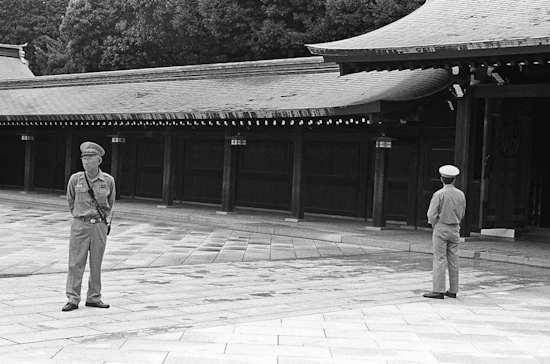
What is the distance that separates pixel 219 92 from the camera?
74.4ft

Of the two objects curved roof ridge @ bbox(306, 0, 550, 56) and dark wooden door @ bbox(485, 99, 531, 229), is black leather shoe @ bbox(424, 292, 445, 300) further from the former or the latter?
dark wooden door @ bbox(485, 99, 531, 229)

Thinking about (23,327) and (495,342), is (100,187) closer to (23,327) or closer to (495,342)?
(23,327)

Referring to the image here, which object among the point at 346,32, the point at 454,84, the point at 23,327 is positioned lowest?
the point at 23,327

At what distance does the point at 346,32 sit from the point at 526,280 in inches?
931

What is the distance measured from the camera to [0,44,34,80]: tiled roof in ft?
125

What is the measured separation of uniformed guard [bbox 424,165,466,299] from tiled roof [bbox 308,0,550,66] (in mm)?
4801

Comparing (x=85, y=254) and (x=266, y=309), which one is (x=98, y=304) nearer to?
(x=85, y=254)

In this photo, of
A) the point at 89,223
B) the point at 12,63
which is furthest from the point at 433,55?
the point at 12,63

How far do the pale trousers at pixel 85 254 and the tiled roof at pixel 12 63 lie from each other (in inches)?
1254

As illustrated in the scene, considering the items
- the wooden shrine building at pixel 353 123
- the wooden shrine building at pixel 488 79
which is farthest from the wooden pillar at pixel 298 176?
the wooden shrine building at pixel 488 79

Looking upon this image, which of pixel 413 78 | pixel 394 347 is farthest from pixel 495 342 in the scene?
pixel 413 78

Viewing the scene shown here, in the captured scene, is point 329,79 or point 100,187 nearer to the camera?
point 100,187

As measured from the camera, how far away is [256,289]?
9617 mm

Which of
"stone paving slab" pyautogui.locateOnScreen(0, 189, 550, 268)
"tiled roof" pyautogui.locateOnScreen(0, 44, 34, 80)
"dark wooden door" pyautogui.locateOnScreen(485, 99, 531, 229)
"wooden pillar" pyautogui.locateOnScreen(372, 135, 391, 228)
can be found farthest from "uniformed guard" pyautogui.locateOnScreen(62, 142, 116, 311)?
"tiled roof" pyautogui.locateOnScreen(0, 44, 34, 80)
